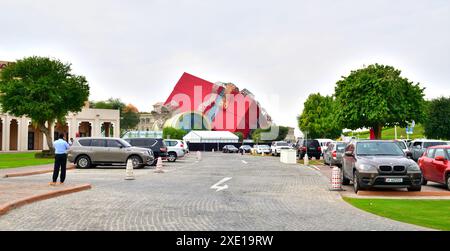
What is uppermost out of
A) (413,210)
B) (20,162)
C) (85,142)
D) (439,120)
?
(439,120)

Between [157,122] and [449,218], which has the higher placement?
[157,122]

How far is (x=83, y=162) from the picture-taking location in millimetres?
30172

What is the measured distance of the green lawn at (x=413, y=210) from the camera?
34.8 feet

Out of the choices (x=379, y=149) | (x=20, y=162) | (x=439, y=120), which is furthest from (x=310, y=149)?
(x=439, y=120)

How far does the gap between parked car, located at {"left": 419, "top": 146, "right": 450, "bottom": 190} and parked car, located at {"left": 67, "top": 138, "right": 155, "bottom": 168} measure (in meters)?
16.0

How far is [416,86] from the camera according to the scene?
48.1 m

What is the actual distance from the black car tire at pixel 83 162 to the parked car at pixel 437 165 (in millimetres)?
18129

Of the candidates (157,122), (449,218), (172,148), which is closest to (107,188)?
(449,218)

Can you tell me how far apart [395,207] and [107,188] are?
30.3ft

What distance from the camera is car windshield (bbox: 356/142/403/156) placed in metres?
17.5

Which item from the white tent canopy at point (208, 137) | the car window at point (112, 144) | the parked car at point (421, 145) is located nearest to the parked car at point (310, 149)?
the parked car at point (421, 145)

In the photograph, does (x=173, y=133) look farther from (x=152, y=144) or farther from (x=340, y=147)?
(x=340, y=147)

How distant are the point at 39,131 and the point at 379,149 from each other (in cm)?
6742

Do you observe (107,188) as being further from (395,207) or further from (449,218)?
(449,218)
